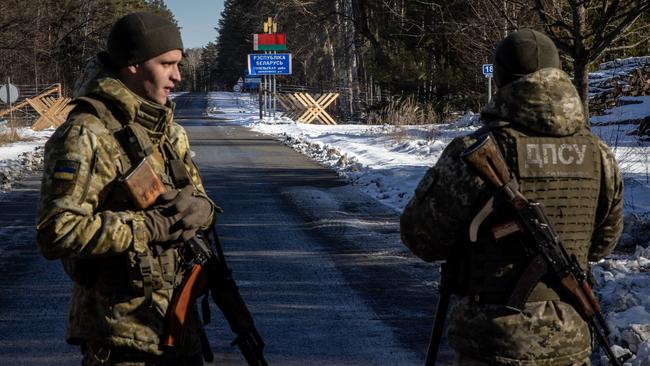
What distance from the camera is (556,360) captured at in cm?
317

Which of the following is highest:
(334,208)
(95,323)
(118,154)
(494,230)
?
(118,154)

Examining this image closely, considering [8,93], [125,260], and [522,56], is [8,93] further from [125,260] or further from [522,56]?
[522,56]

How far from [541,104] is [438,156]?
16.5m

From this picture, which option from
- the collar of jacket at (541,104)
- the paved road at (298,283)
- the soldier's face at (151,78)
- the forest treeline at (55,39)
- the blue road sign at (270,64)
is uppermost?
the forest treeline at (55,39)

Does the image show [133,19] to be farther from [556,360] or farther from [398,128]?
[398,128]

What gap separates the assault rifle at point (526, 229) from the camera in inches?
119

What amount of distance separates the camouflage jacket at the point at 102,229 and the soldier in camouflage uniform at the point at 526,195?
0.94m

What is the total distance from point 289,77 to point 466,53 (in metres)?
50.4

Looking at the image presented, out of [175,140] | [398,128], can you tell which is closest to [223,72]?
[398,128]

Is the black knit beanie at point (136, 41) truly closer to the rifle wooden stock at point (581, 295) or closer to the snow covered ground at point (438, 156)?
the rifle wooden stock at point (581, 295)

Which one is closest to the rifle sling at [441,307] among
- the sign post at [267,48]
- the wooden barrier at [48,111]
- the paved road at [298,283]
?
the paved road at [298,283]

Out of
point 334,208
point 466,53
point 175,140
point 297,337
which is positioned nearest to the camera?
point 175,140

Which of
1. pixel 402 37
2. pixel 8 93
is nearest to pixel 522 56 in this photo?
pixel 402 37

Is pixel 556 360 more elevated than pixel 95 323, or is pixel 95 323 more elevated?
pixel 95 323
